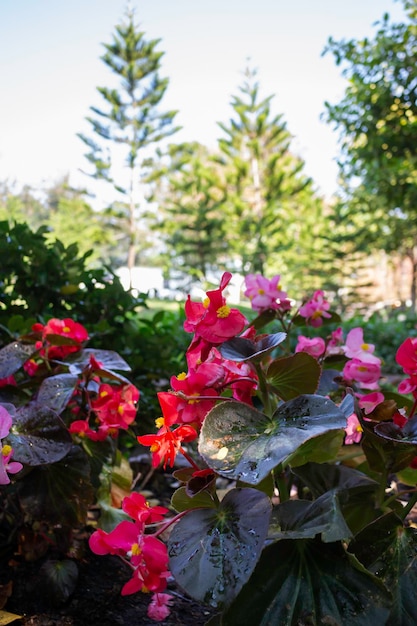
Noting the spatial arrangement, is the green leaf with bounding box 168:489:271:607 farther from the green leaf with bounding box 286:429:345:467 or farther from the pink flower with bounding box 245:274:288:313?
the pink flower with bounding box 245:274:288:313

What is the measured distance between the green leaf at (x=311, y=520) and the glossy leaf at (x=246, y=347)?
14 cm

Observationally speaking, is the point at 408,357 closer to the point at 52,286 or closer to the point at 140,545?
the point at 140,545

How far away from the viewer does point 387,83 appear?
13.9 ft

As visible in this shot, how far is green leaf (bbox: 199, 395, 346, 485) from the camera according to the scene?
0.41 metres

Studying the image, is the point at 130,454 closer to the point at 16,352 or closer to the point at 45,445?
the point at 16,352

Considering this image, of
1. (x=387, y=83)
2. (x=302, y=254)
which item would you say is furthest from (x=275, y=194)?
(x=387, y=83)

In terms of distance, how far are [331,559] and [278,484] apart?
0.17 m

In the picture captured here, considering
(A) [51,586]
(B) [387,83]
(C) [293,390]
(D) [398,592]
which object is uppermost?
(B) [387,83]

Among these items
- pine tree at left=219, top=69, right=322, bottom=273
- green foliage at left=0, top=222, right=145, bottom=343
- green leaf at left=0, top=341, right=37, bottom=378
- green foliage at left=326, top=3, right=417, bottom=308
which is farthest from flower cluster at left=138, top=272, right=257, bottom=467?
pine tree at left=219, top=69, right=322, bottom=273

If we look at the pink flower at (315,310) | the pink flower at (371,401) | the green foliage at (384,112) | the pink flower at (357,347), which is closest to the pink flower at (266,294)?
the pink flower at (315,310)

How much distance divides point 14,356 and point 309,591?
21.8 inches

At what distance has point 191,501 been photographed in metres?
0.53

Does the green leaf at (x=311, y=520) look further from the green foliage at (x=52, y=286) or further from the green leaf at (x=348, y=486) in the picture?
the green foliage at (x=52, y=286)

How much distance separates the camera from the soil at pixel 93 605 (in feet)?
2.37
